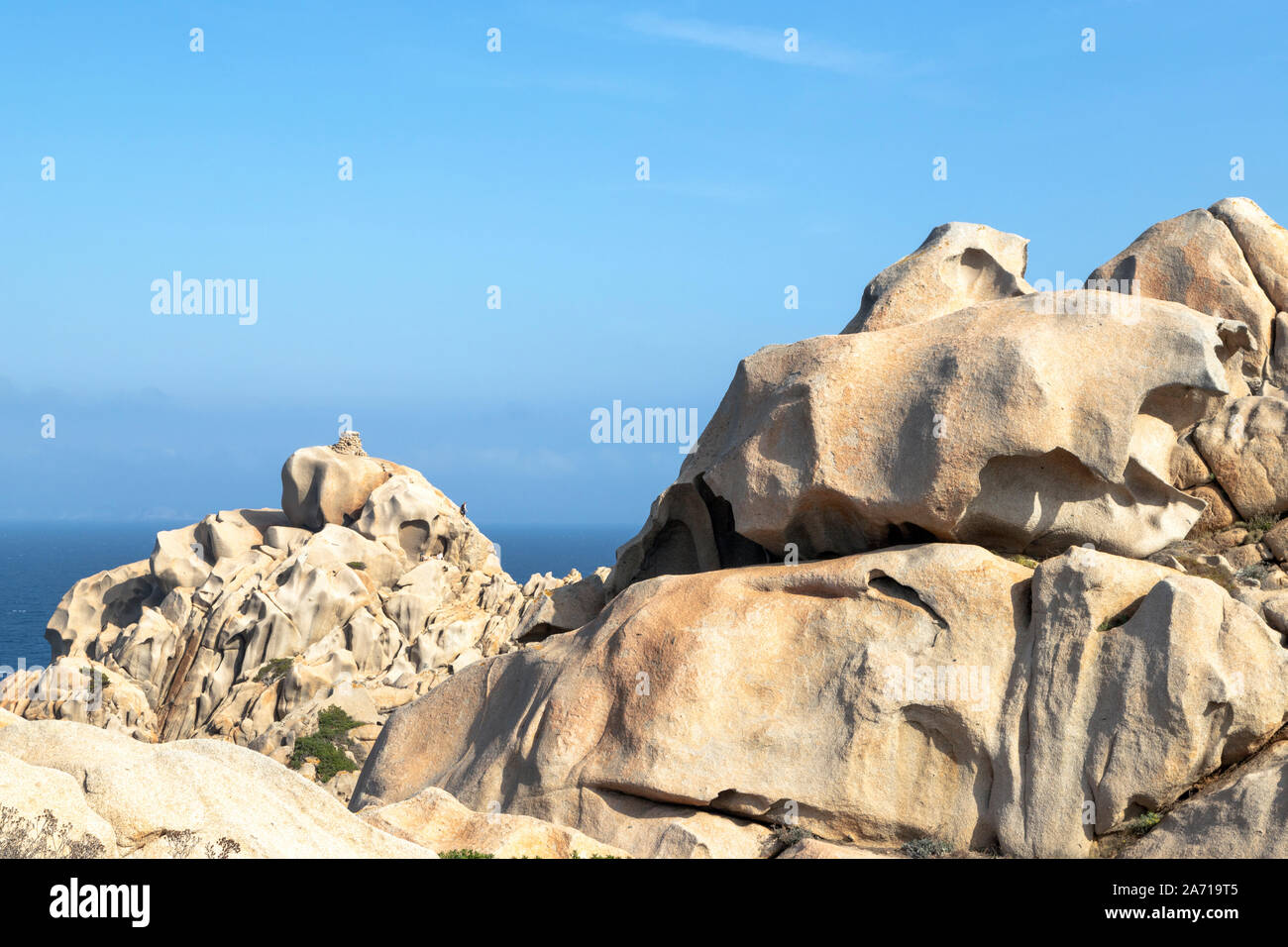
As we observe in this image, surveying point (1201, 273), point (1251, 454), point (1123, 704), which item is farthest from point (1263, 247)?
point (1123, 704)

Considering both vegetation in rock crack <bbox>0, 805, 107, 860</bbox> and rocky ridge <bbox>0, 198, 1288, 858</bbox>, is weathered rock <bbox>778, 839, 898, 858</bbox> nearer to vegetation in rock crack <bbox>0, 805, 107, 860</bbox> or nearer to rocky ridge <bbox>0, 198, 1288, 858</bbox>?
rocky ridge <bbox>0, 198, 1288, 858</bbox>

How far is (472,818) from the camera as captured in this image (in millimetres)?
15375

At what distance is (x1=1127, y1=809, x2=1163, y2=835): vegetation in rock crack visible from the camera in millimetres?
15266

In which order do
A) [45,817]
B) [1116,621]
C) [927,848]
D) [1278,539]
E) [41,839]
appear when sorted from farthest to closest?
[1278,539] → [1116,621] → [927,848] → [45,817] → [41,839]

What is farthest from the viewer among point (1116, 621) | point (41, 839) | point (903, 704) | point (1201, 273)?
point (1201, 273)

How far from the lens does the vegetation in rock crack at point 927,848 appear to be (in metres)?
15.9

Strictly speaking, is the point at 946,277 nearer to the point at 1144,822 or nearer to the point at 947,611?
the point at 947,611

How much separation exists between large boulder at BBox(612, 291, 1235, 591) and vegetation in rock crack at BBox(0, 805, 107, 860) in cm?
1133

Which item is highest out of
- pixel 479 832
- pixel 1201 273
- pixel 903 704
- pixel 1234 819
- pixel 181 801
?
pixel 1201 273

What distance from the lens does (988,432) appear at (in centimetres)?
1728

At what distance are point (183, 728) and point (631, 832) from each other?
29.6m

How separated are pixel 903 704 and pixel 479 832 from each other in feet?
18.7

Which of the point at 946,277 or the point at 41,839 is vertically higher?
the point at 946,277
